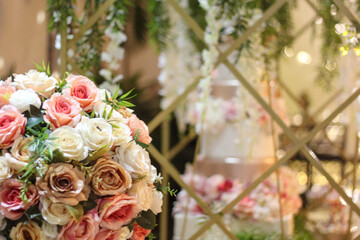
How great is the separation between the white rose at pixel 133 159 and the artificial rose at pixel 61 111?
3.8 inches

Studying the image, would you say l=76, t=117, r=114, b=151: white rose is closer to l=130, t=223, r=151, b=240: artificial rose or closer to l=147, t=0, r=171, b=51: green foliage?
l=130, t=223, r=151, b=240: artificial rose

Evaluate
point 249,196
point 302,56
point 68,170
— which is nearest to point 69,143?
point 68,170

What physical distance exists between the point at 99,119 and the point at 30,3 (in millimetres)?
2723

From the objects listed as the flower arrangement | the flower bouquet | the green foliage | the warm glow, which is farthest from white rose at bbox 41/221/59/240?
the warm glow

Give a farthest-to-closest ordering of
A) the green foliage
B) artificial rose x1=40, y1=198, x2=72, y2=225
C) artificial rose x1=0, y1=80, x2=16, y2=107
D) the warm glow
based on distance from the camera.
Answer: the warm glow → the green foliage → artificial rose x1=0, y1=80, x2=16, y2=107 → artificial rose x1=40, y1=198, x2=72, y2=225

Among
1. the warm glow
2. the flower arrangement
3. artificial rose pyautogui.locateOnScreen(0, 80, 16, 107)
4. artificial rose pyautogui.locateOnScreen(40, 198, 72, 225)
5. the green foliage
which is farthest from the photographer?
the warm glow

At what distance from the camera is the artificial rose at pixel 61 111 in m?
1.12

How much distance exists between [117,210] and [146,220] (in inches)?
3.7

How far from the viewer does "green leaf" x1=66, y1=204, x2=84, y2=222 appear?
3.48ft

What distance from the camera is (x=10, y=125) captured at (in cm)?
110

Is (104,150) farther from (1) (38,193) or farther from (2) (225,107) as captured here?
(2) (225,107)

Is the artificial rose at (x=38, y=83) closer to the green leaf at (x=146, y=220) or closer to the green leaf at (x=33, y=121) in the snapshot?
the green leaf at (x=33, y=121)

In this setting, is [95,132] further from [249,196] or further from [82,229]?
[249,196]

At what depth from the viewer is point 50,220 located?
106 cm
